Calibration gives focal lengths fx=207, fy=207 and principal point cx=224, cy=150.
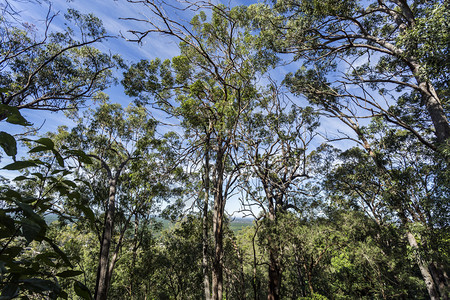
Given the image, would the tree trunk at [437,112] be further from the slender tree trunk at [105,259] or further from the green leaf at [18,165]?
the slender tree trunk at [105,259]

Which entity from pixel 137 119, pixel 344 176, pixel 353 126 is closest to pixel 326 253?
pixel 344 176

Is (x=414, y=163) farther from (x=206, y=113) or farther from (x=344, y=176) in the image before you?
(x=206, y=113)

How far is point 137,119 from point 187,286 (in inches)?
534

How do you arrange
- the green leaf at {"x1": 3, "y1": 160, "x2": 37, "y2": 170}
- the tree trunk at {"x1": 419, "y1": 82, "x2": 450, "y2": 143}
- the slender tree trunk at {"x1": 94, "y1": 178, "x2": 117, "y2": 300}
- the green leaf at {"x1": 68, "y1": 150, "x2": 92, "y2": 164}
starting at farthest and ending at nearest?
the slender tree trunk at {"x1": 94, "y1": 178, "x2": 117, "y2": 300} < the tree trunk at {"x1": 419, "y1": 82, "x2": 450, "y2": 143} < the green leaf at {"x1": 68, "y1": 150, "x2": 92, "y2": 164} < the green leaf at {"x1": 3, "y1": 160, "x2": 37, "y2": 170}

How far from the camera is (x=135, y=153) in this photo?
35.8 feet

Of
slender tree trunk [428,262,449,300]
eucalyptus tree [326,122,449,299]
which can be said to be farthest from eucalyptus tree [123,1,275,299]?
slender tree trunk [428,262,449,300]

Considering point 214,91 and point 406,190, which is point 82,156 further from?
point 406,190

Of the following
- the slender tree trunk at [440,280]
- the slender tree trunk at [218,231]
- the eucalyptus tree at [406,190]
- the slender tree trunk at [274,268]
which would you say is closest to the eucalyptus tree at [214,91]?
the slender tree trunk at [218,231]

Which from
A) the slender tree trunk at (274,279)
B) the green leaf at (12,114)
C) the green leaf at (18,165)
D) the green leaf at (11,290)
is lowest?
the slender tree trunk at (274,279)

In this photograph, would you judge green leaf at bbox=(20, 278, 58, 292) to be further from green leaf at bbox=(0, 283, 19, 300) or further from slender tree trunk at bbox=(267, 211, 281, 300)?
slender tree trunk at bbox=(267, 211, 281, 300)

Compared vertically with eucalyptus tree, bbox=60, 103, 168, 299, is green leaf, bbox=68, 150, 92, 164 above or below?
below

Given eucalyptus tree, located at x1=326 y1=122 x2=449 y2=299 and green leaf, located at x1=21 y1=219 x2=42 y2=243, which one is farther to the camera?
eucalyptus tree, located at x1=326 y1=122 x2=449 y2=299

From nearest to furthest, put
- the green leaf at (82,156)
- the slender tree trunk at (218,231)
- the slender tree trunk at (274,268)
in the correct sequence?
the green leaf at (82,156)
the slender tree trunk at (218,231)
the slender tree trunk at (274,268)

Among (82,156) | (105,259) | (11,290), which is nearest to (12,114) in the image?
(82,156)
